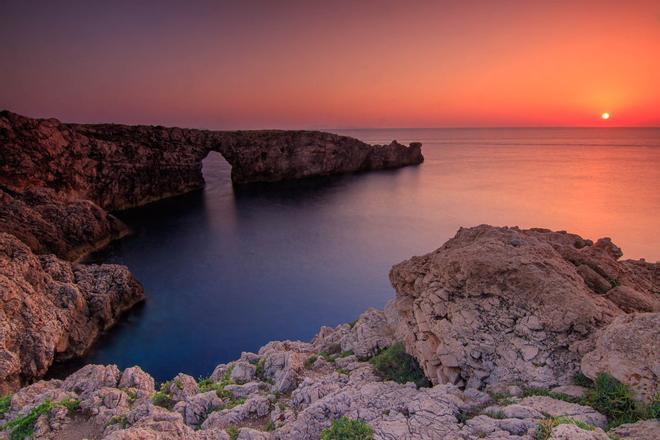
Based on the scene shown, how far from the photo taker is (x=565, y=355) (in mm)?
8008

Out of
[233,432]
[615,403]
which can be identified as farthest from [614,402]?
[233,432]

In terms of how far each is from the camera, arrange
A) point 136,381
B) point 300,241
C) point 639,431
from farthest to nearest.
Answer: point 300,241, point 136,381, point 639,431

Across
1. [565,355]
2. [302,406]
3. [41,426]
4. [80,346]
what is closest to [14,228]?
[80,346]

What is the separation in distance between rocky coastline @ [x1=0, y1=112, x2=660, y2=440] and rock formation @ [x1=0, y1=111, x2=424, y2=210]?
23501 millimetres

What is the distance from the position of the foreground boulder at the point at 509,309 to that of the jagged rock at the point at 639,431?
2.02m

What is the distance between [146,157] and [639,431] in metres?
54.4

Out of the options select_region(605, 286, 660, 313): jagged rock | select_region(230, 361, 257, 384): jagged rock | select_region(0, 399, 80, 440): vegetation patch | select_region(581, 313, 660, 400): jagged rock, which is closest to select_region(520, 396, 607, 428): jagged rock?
select_region(581, 313, 660, 400): jagged rock

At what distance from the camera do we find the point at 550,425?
550 cm

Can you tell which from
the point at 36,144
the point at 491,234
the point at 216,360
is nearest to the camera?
the point at 491,234

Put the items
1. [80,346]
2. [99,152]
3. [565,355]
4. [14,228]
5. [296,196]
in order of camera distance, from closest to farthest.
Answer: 1. [565,355]
2. [80,346]
3. [14,228]
4. [99,152]
5. [296,196]

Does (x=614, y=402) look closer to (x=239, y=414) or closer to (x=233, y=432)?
(x=233, y=432)

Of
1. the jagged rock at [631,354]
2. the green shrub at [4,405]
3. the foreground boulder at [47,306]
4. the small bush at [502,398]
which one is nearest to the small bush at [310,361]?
the small bush at [502,398]

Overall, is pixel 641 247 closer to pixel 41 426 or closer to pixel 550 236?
pixel 550 236

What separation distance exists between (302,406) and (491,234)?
738 cm
